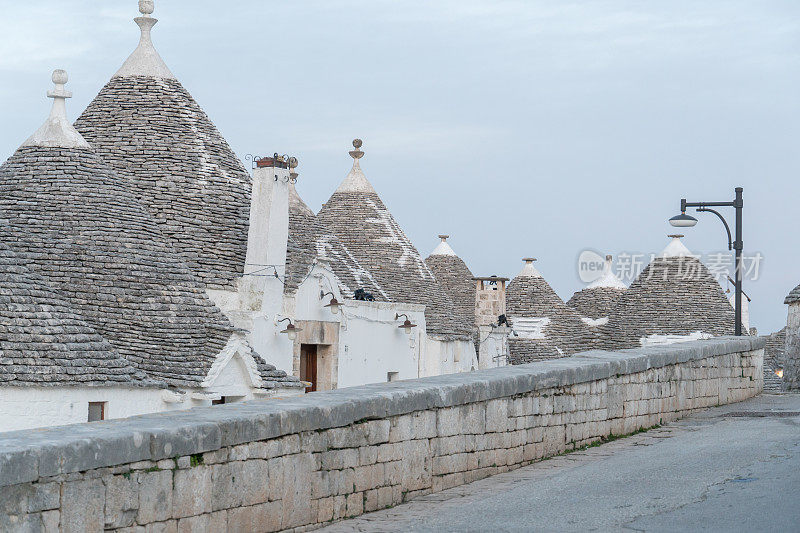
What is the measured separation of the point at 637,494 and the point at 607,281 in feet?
131

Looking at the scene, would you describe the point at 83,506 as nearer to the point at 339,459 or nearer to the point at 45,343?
the point at 339,459

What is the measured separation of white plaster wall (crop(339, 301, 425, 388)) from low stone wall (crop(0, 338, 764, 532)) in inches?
602

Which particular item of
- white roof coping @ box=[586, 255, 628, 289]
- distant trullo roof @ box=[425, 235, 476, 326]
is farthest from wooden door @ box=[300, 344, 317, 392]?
white roof coping @ box=[586, 255, 628, 289]

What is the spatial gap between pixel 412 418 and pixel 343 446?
3.10 ft

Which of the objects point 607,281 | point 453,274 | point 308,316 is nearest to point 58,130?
point 308,316

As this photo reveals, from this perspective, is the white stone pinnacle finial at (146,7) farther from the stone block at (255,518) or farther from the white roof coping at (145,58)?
the stone block at (255,518)

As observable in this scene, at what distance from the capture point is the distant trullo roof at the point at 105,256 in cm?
2111

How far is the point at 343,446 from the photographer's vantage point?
8.23 metres

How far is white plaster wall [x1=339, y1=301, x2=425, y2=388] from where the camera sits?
28.1 m

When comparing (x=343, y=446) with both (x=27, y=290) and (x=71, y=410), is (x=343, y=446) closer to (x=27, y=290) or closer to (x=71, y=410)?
(x=71, y=410)

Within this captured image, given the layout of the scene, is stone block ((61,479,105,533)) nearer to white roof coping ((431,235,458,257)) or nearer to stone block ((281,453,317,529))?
stone block ((281,453,317,529))

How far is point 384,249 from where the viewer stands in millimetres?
35375

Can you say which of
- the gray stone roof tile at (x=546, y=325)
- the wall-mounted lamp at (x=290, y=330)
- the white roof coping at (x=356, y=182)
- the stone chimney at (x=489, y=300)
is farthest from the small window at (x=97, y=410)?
the gray stone roof tile at (x=546, y=325)

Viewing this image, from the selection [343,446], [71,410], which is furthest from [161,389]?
[343,446]
